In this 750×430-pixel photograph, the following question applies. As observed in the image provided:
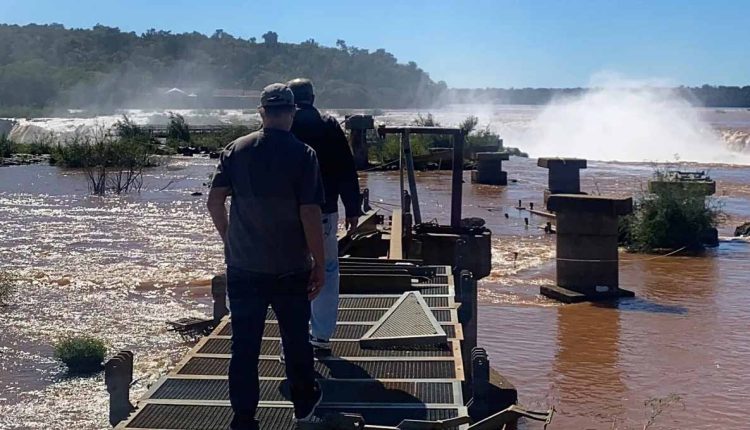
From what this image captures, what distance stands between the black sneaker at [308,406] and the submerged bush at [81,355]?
6.61 meters

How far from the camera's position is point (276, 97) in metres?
4.88

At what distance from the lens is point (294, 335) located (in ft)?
16.5

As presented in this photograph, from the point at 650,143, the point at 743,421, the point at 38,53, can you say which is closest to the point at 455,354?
the point at 743,421

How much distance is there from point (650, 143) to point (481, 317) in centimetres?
5431

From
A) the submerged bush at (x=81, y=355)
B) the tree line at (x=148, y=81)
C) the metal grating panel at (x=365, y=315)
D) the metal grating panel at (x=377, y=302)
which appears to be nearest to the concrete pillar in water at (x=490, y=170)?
the submerged bush at (x=81, y=355)

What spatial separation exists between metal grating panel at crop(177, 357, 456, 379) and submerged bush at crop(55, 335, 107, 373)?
17.2 ft

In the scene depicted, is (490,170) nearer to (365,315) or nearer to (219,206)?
(365,315)

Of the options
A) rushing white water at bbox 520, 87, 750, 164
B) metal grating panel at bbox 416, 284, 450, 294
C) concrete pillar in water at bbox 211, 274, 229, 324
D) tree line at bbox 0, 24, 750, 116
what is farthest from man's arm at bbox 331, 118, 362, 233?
tree line at bbox 0, 24, 750, 116

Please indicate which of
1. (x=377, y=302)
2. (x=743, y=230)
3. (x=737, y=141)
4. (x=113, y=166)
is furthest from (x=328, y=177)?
(x=737, y=141)

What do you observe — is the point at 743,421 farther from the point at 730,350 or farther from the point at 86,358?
the point at 86,358

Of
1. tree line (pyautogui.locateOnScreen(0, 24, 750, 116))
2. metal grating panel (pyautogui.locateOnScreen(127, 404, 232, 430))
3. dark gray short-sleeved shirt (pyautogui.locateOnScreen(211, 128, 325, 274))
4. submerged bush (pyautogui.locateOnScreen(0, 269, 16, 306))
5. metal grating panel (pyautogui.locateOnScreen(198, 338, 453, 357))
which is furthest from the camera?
tree line (pyautogui.locateOnScreen(0, 24, 750, 116))

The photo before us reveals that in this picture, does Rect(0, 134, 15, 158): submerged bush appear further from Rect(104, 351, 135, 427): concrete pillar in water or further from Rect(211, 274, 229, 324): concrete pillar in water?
Rect(104, 351, 135, 427): concrete pillar in water

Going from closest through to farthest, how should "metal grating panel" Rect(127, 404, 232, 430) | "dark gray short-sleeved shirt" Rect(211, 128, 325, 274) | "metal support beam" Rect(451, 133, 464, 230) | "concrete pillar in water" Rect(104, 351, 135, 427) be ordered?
"dark gray short-sleeved shirt" Rect(211, 128, 325, 274)
"metal grating panel" Rect(127, 404, 232, 430)
"concrete pillar in water" Rect(104, 351, 135, 427)
"metal support beam" Rect(451, 133, 464, 230)

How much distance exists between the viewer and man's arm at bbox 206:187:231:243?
16.2ft
